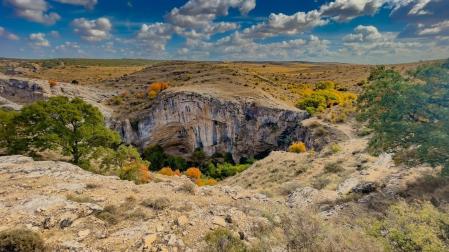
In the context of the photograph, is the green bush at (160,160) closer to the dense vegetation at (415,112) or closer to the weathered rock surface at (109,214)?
the weathered rock surface at (109,214)

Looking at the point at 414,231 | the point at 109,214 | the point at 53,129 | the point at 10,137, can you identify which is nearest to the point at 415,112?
the point at 414,231

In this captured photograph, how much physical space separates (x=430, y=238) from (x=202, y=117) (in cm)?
5446

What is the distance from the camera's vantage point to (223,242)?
945 cm

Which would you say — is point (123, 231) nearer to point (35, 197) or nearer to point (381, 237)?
point (35, 197)

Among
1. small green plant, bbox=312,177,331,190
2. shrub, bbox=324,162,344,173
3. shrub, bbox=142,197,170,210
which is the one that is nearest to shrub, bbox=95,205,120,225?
shrub, bbox=142,197,170,210

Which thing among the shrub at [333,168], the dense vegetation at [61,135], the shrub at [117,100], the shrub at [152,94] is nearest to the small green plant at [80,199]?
the dense vegetation at [61,135]

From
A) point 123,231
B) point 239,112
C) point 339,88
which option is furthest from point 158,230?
point 339,88

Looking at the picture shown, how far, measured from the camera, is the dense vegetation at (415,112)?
14.8 meters

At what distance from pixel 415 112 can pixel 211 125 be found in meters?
47.5

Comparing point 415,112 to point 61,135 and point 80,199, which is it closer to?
point 80,199

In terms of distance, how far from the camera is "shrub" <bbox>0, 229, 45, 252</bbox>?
28.1 feet

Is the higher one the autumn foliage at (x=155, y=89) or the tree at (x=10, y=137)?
the tree at (x=10, y=137)

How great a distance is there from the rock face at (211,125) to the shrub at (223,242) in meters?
46.2

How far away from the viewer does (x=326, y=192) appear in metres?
19.1
